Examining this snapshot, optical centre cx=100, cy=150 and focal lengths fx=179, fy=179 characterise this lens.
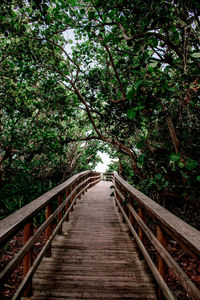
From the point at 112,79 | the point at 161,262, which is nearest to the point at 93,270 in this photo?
the point at 161,262

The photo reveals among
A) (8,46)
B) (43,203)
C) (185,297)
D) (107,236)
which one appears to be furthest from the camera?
(8,46)

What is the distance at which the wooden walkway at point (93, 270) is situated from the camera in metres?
2.06

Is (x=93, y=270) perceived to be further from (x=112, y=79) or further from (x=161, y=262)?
(x=112, y=79)

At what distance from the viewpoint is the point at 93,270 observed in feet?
8.16

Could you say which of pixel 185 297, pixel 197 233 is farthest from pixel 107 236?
pixel 197 233

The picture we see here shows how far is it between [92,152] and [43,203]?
1273 cm

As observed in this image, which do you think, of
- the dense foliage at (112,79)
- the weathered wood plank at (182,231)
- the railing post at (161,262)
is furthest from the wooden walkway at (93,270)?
the dense foliage at (112,79)

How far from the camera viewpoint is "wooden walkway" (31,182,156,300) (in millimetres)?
2061

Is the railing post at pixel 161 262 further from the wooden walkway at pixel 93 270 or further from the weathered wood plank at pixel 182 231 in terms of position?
the wooden walkway at pixel 93 270

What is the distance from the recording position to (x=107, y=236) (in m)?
3.70

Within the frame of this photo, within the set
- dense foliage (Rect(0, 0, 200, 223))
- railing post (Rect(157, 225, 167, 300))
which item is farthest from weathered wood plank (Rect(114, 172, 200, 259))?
dense foliage (Rect(0, 0, 200, 223))

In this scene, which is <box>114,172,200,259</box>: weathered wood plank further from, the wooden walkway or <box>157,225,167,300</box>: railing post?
the wooden walkway

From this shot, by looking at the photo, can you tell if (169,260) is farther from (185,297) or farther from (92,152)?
(92,152)

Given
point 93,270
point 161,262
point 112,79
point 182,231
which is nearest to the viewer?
point 182,231
